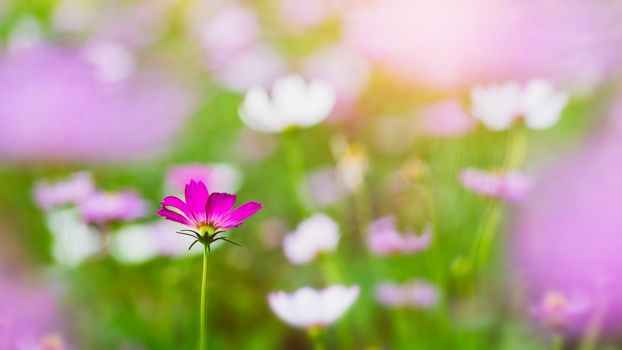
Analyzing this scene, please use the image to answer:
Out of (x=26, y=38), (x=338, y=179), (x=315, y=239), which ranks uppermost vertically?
(x=26, y=38)

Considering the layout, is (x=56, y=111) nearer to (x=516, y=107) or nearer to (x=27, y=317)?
(x=27, y=317)

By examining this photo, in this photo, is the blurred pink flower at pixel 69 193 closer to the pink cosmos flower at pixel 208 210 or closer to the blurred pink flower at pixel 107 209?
the blurred pink flower at pixel 107 209

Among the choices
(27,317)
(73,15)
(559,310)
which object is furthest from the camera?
(73,15)

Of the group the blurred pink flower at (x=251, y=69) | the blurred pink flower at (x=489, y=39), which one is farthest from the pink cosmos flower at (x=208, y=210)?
the blurred pink flower at (x=251, y=69)

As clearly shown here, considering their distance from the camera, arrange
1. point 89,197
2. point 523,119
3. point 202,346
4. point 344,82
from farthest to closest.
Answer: point 344,82 → point 89,197 → point 523,119 → point 202,346

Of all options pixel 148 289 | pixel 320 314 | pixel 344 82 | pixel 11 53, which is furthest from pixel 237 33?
pixel 320 314

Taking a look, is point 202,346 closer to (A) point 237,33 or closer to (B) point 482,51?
(B) point 482,51

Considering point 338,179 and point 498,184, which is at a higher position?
point 338,179

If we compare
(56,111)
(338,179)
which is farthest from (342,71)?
(56,111)
